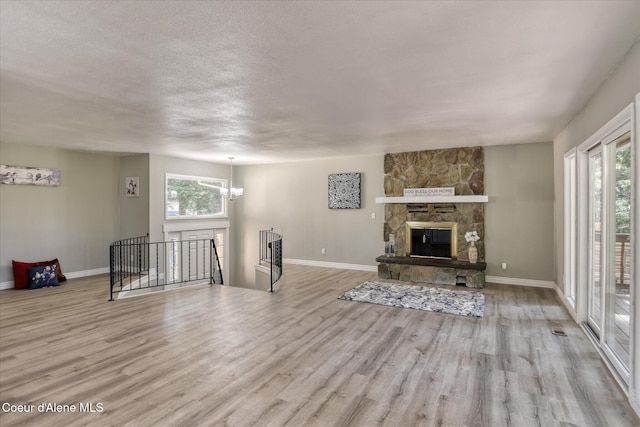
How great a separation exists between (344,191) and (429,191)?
6.60 ft

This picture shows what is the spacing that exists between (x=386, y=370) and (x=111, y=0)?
3438mm

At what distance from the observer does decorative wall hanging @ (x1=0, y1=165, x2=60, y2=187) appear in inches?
254

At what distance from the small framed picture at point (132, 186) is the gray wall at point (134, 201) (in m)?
0.07

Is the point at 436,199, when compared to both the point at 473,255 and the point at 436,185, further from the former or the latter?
the point at 473,255

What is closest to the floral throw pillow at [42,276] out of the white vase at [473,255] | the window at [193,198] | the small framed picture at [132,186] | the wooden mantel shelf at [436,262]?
the small framed picture at [132,186]

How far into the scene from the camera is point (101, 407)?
2596 millimetres

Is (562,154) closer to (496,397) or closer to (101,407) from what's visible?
(496,397)

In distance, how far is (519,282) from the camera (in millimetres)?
6578

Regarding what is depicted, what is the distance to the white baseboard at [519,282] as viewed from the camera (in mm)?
6375

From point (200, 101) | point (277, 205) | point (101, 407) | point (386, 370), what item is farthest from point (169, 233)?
point (386, 370)

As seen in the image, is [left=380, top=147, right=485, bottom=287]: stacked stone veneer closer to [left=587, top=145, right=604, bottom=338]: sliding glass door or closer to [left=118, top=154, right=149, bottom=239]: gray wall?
[left=587, top=145, right=604, bottom=338]: sliding glass door

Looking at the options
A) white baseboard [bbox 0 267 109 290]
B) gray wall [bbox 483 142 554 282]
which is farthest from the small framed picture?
gray wall [bbox 483 142 554 282]

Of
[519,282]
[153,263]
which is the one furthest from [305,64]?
[153,263]

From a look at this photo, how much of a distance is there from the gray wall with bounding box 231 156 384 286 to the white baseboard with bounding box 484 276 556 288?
2.33 metres
